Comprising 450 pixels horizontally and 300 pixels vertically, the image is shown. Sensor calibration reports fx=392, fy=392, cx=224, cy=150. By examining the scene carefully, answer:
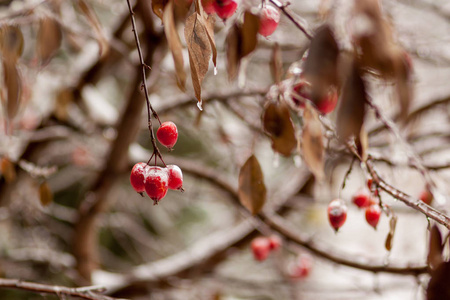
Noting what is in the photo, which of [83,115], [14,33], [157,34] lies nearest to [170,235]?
[83,115]

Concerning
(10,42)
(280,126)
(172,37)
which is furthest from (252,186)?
(10,42)

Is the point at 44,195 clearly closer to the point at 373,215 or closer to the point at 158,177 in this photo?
the point at 158,177

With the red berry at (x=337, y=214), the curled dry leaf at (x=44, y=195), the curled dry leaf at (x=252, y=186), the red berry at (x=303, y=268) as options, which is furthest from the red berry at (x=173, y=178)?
the red berry at (x=303, y=268)

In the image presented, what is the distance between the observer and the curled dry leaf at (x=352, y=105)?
305mm

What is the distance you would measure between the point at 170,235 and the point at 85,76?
2149mm

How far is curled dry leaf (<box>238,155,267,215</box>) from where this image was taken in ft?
2.16

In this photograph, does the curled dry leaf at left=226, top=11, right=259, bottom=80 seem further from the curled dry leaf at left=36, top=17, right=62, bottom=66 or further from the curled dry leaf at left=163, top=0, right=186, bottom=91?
the curled dry leaf at left=36, top=17, right=62, bottom=66

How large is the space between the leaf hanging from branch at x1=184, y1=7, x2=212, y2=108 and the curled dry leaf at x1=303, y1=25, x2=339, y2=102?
156mm

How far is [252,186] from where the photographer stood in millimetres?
661

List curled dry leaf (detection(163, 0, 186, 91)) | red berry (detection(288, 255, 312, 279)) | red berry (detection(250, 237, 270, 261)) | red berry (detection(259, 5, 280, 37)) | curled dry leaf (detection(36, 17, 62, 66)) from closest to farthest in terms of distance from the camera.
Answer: curled dry leaf (detection(163, 0, 186, 91)) < red berry (detection(259, 5, 280, 37)) < curled dry leaf (detection(36, 17, 62, 66)) < red berry (detection(250, 237, 270, 261)) < red berry (detection(288, 255, 312, 279))

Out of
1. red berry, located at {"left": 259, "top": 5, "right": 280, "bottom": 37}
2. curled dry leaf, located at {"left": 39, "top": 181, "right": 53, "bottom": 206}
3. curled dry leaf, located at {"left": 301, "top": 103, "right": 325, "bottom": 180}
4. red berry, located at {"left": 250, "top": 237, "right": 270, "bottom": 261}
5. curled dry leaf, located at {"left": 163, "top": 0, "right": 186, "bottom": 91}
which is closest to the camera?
curled dry leaf, located at {"left": 163, "top": 0, "right": 186, "bottom": 91}

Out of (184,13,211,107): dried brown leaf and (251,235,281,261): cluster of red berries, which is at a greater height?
(184,13,211,107): dried brown leaf

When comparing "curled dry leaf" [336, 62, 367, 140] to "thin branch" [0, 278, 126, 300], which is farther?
"thin branch" [0, 278, 126, 300]

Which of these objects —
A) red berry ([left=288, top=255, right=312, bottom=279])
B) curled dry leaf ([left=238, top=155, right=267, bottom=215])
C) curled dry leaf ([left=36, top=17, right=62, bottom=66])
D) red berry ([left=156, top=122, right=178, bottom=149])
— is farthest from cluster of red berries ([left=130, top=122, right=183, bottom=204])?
red berry ([left=288, top=255, right=312, bottom=279])
